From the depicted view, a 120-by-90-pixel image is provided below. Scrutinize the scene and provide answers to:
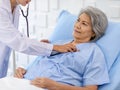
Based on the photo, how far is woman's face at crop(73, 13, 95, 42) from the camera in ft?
5.79

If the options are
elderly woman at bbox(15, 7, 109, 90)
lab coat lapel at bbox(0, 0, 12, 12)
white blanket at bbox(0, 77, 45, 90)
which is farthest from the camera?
lab coat lapel at bbox(0, 0, 12, 12)

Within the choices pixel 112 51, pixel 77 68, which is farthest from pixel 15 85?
pixel 112 51

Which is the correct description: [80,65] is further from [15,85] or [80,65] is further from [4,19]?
[4,19]

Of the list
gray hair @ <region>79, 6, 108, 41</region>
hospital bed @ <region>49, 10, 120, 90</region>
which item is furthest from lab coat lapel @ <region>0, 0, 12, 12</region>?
hospital bed @ <region>49, 10, 120, 90</region>

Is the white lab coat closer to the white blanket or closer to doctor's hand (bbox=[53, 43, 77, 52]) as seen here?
doctor's hand (bbox=[53, 43, 77, 52])

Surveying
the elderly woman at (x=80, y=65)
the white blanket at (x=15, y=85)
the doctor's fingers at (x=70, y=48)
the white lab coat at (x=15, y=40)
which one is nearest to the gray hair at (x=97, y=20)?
the elderly woman at (x=80, y=65)

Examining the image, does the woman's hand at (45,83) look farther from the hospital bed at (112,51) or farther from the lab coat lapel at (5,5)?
the lab coat lapel at (5,5)

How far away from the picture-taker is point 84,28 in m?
1.77

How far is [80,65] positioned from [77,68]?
3 centimetres

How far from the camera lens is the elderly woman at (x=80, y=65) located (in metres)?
1.58

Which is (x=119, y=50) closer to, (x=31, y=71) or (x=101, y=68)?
(x=101, y=68)

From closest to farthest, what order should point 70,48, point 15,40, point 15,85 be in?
point 15,85
point 15,40
point 70,48

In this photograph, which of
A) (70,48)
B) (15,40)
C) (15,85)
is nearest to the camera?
(15,85)

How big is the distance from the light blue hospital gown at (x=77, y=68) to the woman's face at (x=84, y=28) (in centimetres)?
6
